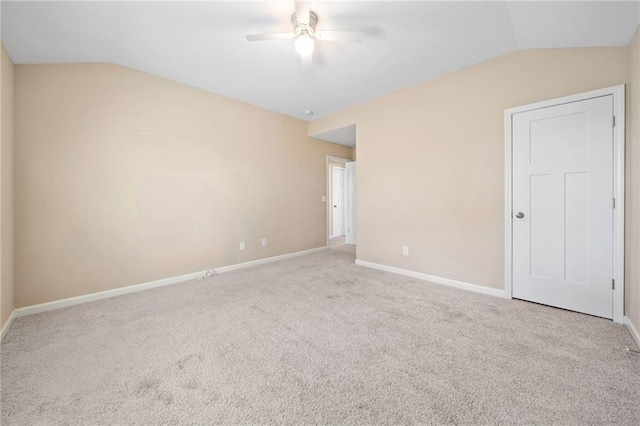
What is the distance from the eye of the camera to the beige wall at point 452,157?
2334mm

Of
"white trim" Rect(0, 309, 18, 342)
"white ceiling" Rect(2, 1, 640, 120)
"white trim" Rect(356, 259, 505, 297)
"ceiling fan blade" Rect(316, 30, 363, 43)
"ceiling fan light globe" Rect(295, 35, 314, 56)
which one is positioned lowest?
"white trim" Rect(0, 309, 18, 342)

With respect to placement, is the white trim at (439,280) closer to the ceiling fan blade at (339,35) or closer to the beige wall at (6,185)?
the ceiling fan blade at (339,35)

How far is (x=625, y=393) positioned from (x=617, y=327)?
100 cm

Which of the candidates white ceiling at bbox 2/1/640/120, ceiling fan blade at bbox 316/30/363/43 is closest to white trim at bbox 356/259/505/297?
white ceiling at bbox 2/1/640/120

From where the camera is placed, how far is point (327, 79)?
311 cm

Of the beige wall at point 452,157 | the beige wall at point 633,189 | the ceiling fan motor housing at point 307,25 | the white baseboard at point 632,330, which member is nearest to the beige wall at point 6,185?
the ceiling fan motor housing at point 307,25

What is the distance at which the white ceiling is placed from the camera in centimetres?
188

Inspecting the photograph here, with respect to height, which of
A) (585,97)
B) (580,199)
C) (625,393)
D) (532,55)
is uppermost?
(532,55)

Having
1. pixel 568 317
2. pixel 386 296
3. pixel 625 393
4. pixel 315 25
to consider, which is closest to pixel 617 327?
pixel 568 317

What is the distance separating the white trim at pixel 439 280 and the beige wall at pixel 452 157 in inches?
2.0

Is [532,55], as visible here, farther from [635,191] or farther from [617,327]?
[617,327]

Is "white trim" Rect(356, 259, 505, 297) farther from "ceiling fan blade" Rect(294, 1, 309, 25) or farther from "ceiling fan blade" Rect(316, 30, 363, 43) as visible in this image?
"ceiling fan blade" Rect(294, 1, 309, 25)

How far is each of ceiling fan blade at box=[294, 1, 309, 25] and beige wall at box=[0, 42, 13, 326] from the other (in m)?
2.53

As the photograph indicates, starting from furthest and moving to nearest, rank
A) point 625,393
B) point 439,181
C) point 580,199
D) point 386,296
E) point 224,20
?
1. point 439,181
2. point 386,296
3. point 580,199
4. point 224,20
5. point 625,393
